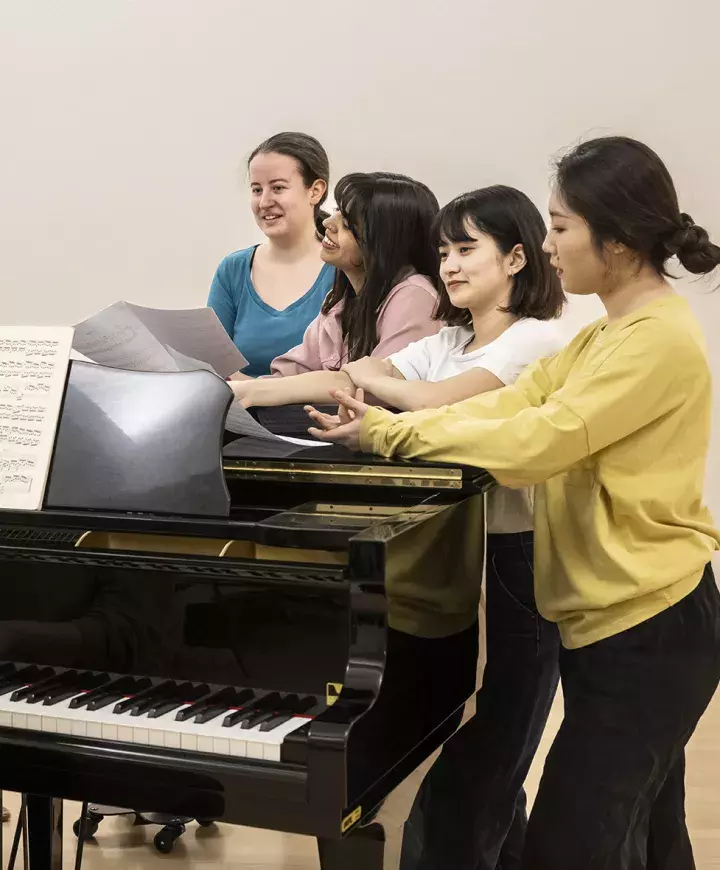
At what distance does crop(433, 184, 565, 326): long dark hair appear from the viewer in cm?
215

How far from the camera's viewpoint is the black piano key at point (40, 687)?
5.43 ft

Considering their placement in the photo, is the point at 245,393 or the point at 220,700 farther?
the point at 245,393

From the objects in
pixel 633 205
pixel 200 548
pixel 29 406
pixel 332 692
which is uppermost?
pixel 633 205

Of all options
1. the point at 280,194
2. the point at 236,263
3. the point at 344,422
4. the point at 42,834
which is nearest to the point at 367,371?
the point at 344,422

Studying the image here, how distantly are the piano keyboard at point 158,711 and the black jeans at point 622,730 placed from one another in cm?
40

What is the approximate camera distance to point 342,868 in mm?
1660

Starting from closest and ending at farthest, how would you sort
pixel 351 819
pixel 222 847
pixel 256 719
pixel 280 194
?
pixel 351 819, pixel 256 719, pixel 222 847, pixel 280 194

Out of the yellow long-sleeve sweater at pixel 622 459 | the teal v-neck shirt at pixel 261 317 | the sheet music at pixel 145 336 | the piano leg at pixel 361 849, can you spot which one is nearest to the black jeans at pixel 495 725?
the yellow long-sleeve sweater at pixel 622 459

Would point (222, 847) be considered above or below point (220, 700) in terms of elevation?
below

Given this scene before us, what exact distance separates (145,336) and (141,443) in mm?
264

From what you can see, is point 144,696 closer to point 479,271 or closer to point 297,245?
point 479,271

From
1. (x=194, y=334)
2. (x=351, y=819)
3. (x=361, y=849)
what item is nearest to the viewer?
(x=351, y=819)

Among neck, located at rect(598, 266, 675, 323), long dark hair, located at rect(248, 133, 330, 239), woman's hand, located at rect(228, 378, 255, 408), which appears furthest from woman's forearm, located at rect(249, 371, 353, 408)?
long dark hair, located at rect(248, 133, 330, 239)

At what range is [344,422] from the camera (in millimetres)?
1937
